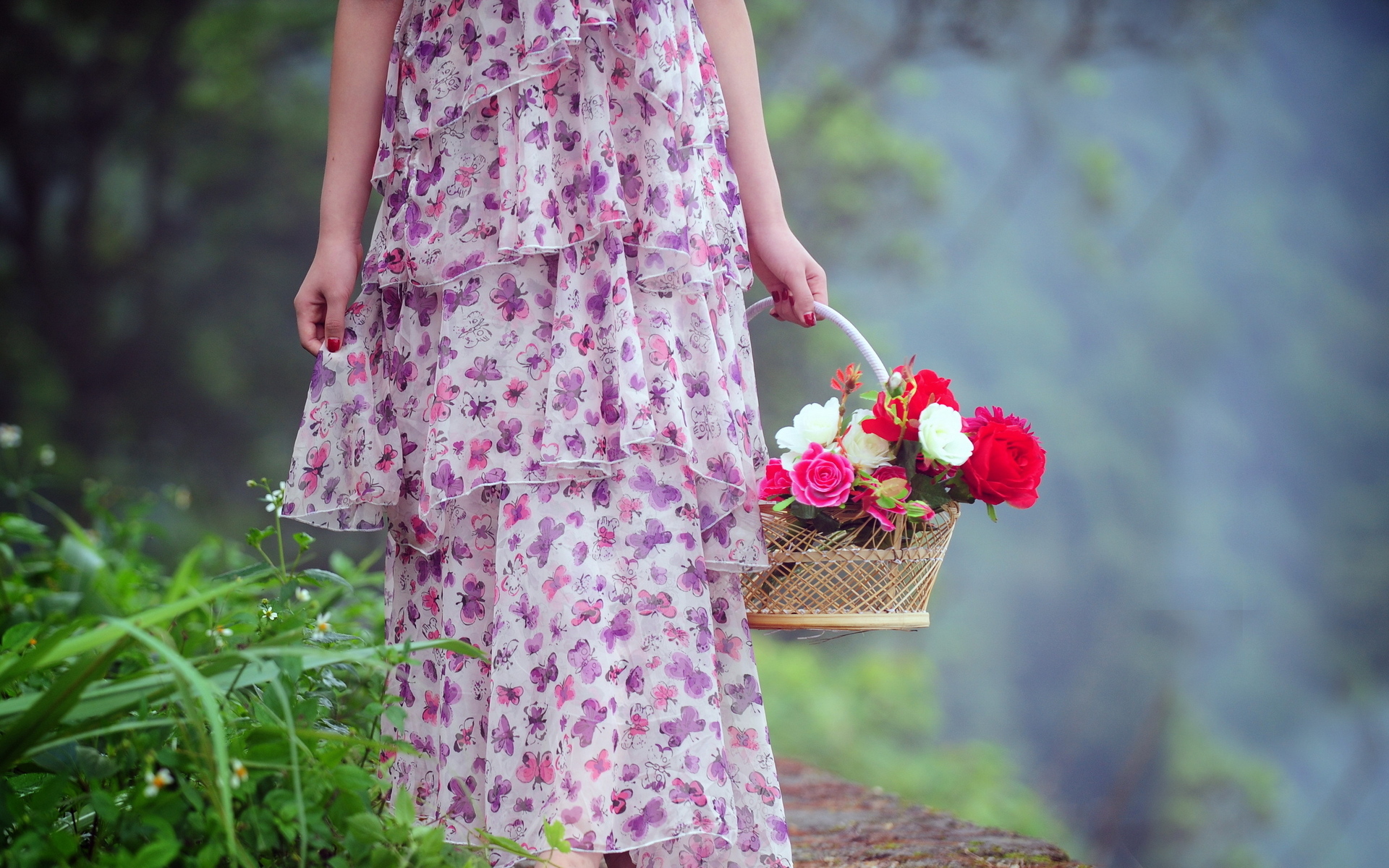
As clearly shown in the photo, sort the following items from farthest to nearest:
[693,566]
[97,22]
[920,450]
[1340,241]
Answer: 1. [1340,241]
2. [97,22]
3. [920,450]
4. [693,566]

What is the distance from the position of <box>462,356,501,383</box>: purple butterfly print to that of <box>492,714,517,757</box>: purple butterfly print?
0.34 meters

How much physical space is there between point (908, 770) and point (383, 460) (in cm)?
363

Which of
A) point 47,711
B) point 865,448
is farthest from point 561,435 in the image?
point 47,711

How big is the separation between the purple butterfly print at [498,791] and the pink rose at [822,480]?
40 centimetres

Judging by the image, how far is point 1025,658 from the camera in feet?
15.2

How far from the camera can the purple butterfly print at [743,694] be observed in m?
1.16

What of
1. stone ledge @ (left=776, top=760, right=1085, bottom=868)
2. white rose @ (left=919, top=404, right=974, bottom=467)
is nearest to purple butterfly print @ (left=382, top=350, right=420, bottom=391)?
white rose @ (left=919, top=404, right=974, bottom=467)

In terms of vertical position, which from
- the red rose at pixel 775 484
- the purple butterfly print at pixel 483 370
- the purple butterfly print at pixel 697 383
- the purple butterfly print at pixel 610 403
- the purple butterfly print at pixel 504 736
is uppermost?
the purple butterfly print at pixel 483 370

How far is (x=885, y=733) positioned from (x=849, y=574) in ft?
11.6

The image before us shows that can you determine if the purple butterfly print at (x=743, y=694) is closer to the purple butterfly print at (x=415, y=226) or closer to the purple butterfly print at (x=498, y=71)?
the purple butterfly print at (x=415, y=226)

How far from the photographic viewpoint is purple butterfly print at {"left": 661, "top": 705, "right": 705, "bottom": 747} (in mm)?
1044

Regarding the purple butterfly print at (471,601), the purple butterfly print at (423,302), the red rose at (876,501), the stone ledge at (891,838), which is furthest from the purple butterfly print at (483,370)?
the stone ledge at (891,838)

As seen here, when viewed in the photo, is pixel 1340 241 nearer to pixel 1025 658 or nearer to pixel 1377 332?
pixel 1377 332

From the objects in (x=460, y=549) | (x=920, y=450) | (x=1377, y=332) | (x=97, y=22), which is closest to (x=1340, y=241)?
(x=1377, y=332)
